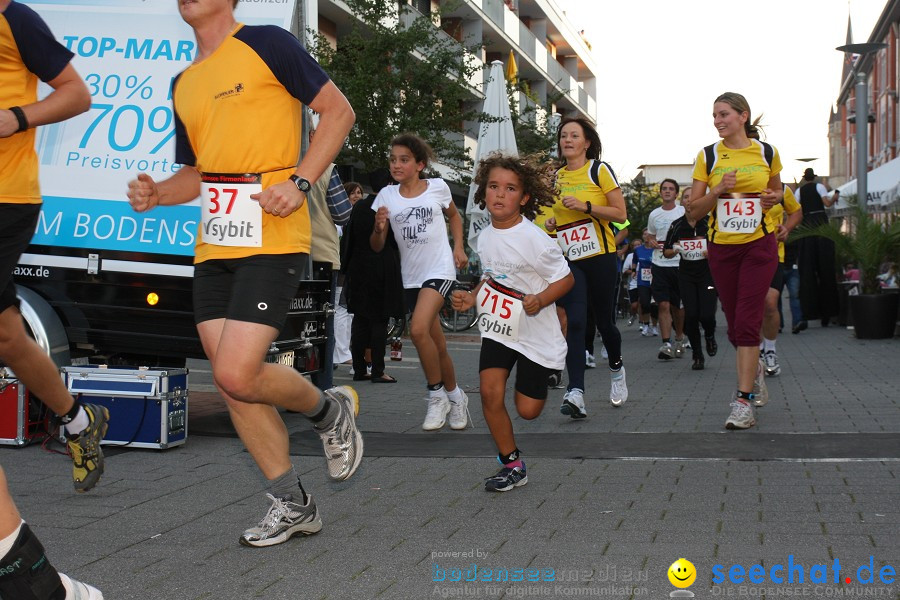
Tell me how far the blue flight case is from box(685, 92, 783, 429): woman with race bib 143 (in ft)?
11.0

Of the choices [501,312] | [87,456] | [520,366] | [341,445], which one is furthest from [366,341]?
[341,445]

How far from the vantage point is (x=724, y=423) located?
7312 millimetres

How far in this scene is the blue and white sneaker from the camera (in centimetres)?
515

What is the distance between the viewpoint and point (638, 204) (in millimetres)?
34875

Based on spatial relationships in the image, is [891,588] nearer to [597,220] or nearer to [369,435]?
[369,435]

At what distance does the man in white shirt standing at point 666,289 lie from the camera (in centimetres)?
1336

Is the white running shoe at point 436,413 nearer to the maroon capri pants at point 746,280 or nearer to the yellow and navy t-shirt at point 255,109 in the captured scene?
the maroon capri pants at point 746,280

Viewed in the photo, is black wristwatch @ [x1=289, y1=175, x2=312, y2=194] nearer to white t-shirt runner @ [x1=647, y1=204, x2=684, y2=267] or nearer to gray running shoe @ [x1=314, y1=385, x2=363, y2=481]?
gray running shoe @ [x1=314, y1=385, x2=363, y2=481]

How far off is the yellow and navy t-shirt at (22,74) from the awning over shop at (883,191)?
15513 millimetres

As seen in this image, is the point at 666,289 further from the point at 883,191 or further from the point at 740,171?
the point at 883,191

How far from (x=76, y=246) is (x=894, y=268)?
12673mm

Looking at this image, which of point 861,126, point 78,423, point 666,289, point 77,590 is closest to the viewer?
point 77,590

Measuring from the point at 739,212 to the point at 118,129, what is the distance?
403 cm

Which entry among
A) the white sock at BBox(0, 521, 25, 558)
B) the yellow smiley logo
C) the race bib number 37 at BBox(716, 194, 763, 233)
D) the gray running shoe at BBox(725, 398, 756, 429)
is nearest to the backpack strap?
the race bib number 37 at BBox(716, 194, 763, 233)
